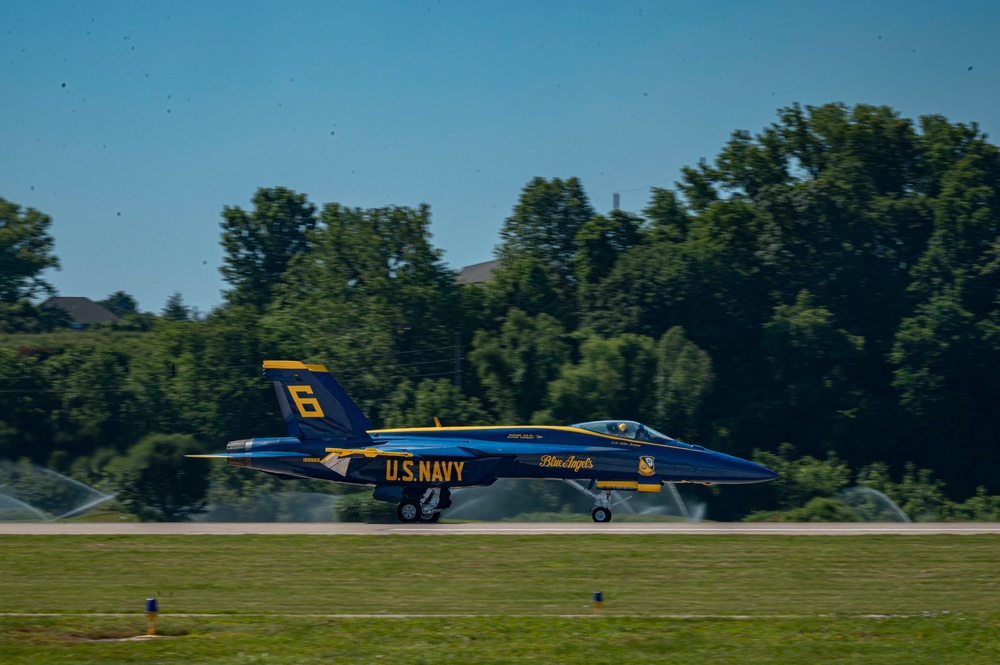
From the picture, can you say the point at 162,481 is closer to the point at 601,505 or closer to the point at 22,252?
the point at 601,505

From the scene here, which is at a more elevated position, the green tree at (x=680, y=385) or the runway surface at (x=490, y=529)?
the green tree at (x=680, y=385)

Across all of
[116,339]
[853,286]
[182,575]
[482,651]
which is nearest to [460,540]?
[182,575]

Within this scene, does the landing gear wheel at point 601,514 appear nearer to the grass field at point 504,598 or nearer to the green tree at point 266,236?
the grass field at point 504,598

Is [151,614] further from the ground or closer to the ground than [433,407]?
closer to the ground

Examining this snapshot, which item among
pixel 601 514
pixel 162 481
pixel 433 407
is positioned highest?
pixel 433 407

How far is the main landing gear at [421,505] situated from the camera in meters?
26.4

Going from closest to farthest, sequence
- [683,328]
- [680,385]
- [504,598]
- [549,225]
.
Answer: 1. [504,598]
2. [680,385]
3. [683,328]
4. [549,225]

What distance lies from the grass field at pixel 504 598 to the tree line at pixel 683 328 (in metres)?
16.1

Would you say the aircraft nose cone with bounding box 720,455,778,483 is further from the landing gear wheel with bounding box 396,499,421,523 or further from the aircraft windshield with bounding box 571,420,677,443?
the landing gear wheel with bounding box 396,499,421,523

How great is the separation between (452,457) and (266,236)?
50176 mm

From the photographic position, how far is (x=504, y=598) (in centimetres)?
1569

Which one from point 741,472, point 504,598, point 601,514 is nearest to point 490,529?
point 601,514

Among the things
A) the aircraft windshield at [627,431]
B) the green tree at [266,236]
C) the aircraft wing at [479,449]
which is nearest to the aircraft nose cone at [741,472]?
the aircraft windshield at [627,431]

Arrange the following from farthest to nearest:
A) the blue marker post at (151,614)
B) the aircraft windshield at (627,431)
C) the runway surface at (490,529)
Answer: the aircraft windshield at (627,431), the runway surface at (490,529), the blue marker post at (151,614)
